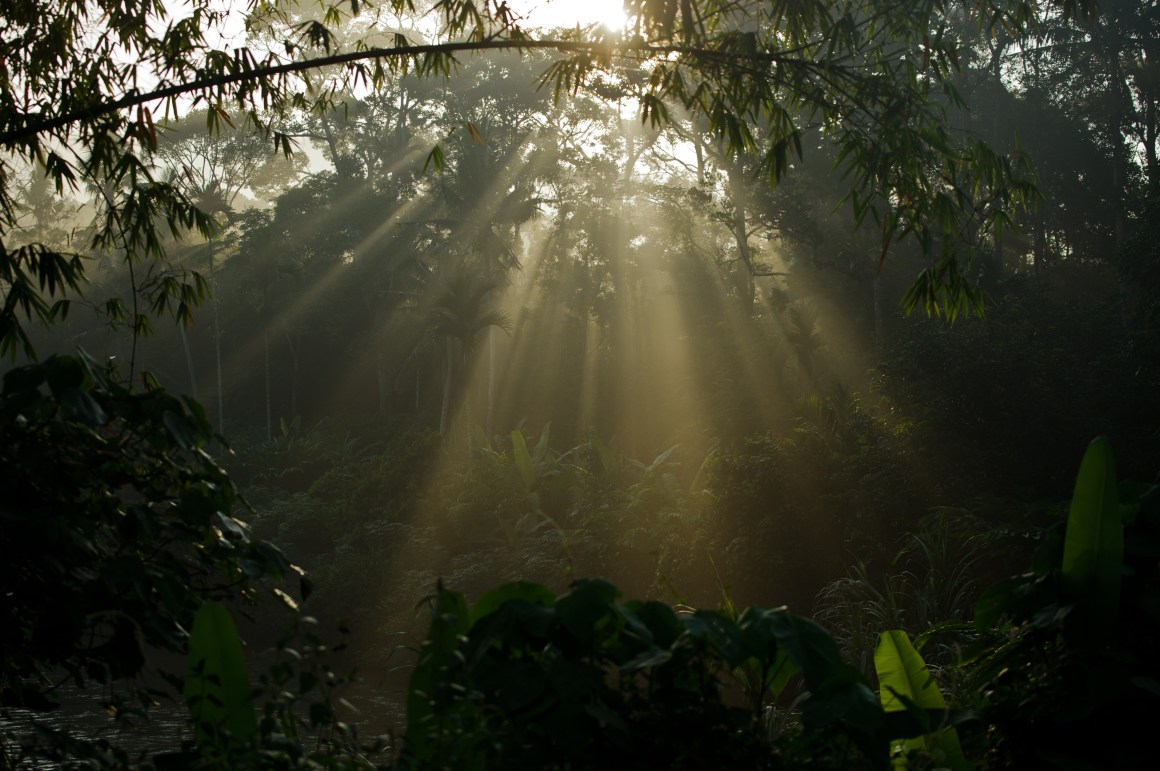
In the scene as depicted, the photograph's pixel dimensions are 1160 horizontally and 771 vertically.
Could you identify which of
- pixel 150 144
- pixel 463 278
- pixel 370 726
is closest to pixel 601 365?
pixel 463 278

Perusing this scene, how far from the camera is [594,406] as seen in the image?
26.6 m

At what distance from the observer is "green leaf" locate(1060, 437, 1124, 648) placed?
106 inches

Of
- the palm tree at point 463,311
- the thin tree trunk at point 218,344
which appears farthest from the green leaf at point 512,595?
the thin tree trunk at point 218,344

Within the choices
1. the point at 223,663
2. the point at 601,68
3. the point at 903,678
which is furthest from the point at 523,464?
the point at 223,663

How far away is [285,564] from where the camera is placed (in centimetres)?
304

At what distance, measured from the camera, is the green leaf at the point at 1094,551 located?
269 centimetres

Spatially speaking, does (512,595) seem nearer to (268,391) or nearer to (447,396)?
(447,396)

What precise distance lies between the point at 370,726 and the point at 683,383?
15931mm

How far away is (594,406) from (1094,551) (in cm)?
2380

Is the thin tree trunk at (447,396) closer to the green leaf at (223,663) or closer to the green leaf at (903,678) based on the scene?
the green leaf at (903,678)

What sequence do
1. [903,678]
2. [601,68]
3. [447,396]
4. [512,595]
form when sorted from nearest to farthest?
[512,595] → [903,678] → [601,68] → [447,396]

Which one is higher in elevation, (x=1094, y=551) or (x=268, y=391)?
(x=1094, y=551)

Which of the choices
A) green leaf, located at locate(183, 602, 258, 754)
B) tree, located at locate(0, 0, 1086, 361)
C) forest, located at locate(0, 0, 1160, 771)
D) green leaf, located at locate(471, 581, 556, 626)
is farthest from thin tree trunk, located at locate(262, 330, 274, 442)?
green leaf, located at locate(471, 581, 556, 626)

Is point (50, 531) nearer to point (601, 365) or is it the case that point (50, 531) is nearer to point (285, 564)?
point (285, 564)
